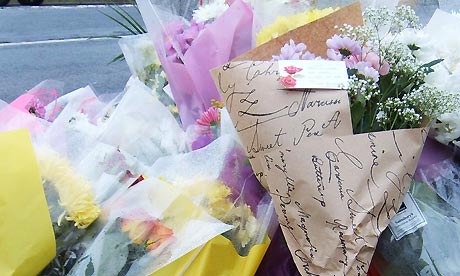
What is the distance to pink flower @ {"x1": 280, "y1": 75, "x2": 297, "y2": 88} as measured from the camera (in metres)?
1.01

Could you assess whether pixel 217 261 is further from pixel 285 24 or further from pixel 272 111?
pixel 285 24

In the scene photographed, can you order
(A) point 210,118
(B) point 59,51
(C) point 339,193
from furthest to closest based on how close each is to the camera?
1. (B) point 59,51
2. (A) point 210,118
3. (C) point 339,193

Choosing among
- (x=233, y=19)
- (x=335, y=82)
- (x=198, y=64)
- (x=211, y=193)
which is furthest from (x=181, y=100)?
(x=335, y=82)

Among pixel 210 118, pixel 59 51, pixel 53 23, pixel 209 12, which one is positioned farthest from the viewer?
pixel 53 23

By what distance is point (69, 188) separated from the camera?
1.07 metres

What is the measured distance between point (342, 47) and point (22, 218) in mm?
559

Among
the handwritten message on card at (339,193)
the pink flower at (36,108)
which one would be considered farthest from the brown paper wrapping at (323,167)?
the pink flower at (36,108)

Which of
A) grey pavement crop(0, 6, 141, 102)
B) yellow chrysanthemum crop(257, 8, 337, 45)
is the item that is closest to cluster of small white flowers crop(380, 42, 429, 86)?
yellow chrysanthemum crop(257, 8, 337, 45)

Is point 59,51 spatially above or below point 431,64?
below

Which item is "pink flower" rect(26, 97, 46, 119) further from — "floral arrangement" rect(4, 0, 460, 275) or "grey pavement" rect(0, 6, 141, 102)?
"grey pavement" rect(0, 6, 141, 102)

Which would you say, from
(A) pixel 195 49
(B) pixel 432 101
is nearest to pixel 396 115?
(B) pixel 432 101

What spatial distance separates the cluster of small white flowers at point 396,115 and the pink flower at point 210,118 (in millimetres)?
325

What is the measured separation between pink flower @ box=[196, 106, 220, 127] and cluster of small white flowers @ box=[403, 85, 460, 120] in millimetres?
355

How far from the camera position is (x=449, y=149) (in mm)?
1129
